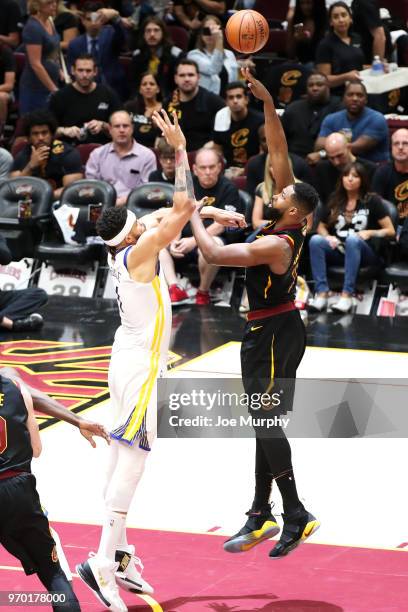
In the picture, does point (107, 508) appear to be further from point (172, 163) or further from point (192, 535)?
point (172, 163)

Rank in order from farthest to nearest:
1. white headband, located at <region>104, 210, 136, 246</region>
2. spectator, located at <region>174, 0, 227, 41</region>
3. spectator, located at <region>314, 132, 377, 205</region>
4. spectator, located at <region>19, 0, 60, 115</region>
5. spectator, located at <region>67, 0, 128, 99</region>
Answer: spectator, located at <region>174, 0, 227, 41</region>
spectator, located at <region>67, 0, 128, 99</region>
spectator, located at <region>19, 0, 60, 115</region>
spectator, located at <region>314, 132, 377, 205</region>
white headband, located at <region>104, 210, 136, 246</region>

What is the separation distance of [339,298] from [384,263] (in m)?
0.57

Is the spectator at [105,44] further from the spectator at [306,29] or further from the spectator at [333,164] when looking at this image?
the spectator at [333,164]

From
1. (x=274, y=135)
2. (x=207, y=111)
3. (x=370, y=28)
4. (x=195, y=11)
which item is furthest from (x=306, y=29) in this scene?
(x=274, y=135)

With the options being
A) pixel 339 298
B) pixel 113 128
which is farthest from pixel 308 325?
pixel 113 128

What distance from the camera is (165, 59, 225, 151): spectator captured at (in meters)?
13.9

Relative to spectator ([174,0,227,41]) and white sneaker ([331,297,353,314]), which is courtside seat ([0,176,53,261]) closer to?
white sneaker ([331,297,353,314])

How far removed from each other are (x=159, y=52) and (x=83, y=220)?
3.07 m

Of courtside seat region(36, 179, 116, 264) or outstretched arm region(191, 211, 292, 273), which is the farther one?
courtside seat region(36, 179, 116, 264)

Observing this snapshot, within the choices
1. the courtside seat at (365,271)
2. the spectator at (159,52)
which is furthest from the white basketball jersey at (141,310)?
the spectator at (159,52)

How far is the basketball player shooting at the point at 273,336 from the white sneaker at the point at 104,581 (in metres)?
0.76

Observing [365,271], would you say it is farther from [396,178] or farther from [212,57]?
[212,57]

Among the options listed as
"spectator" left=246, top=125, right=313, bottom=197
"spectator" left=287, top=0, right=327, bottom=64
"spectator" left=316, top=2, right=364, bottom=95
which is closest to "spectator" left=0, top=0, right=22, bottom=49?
"spectator" left=287, top=0, right=327, bottom=64

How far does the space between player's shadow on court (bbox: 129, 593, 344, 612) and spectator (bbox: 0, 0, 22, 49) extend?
1173 cm
